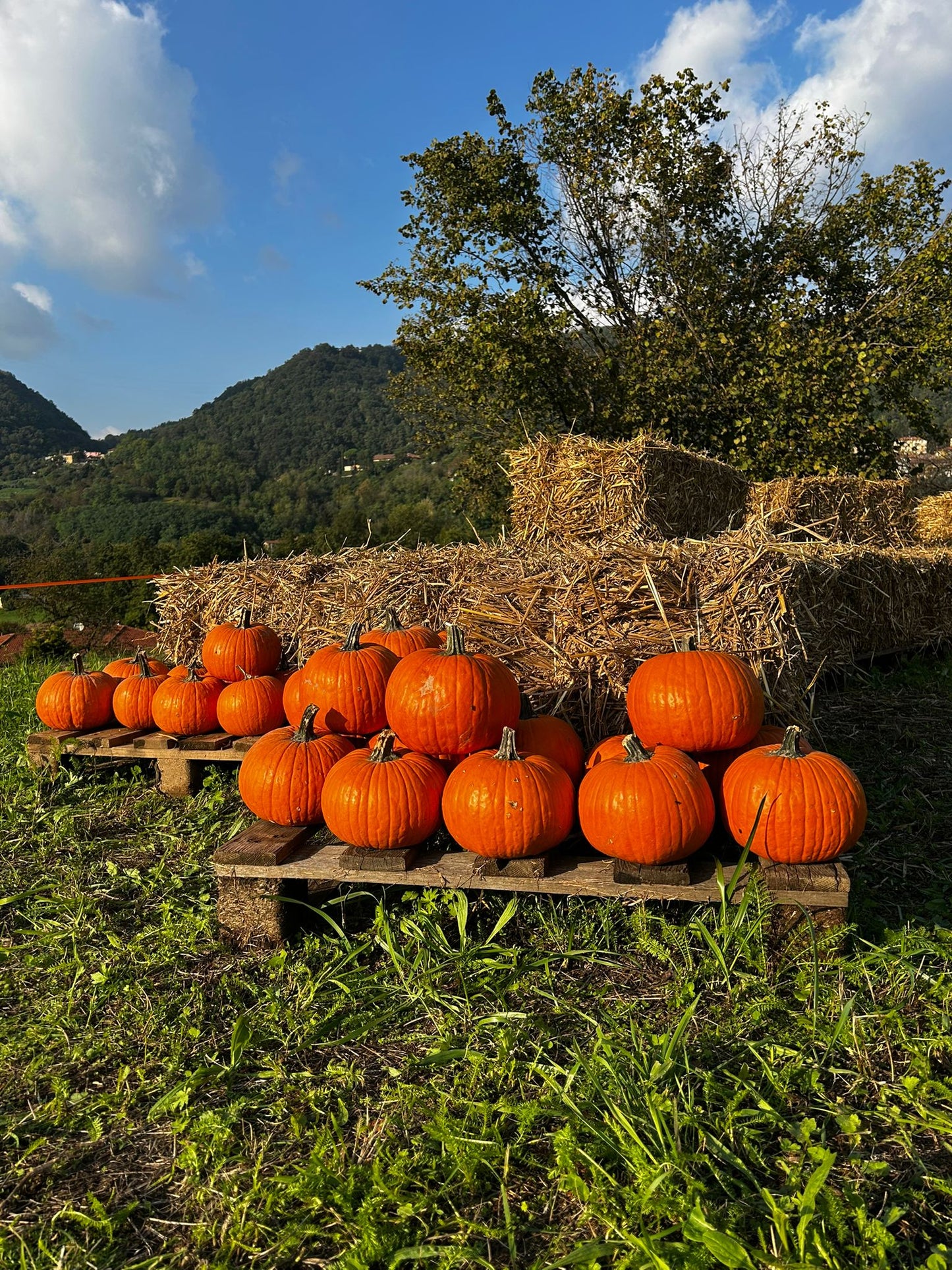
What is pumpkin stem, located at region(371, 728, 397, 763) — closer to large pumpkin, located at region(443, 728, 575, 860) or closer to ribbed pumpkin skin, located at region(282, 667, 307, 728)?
large pumpkin, located at region(443, 728, 575, 860)

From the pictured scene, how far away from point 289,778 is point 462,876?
811 millimetres

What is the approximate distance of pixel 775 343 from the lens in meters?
12.2

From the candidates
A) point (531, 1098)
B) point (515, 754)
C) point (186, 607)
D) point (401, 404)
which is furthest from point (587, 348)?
point (531, 1098)

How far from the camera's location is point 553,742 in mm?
2994

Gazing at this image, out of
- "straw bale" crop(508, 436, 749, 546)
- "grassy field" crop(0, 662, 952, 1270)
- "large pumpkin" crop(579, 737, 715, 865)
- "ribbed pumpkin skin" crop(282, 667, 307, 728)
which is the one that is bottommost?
"grassy field" crop(0, 662, 952, 1270)

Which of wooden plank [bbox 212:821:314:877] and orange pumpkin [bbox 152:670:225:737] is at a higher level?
orange pumpkin [bbox 152:670:225:737]

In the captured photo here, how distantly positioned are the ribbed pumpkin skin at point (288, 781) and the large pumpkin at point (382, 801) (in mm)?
140

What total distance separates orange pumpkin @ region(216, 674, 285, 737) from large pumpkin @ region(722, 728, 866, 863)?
2.49m

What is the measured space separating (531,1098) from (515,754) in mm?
1097

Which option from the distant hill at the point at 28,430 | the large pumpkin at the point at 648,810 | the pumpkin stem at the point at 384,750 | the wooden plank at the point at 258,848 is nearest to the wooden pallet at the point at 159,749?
the wooden plank at the point at 258,848

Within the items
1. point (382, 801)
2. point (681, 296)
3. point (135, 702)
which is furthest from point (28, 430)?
point (382, 801)

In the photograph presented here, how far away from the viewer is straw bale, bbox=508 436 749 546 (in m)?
6.50

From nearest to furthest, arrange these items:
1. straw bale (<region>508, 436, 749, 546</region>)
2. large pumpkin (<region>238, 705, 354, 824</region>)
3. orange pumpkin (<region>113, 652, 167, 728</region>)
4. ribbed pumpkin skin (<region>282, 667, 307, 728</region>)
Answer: large pumpkin (<region>238, 705, 354, 824</region>), ribbed pumpkin skin (<region>282, 667, 307, 728</region>), orange pumpkin (<region>113, 652, 167, 728</region>), straw bale (<region>508, 436, 749, 546</region>)

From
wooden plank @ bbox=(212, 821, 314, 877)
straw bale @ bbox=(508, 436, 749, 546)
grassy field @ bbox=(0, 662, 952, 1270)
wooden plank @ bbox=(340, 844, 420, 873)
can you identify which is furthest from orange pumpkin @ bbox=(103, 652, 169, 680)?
straw bale @ bbox=(508, 436, 749, 546)
